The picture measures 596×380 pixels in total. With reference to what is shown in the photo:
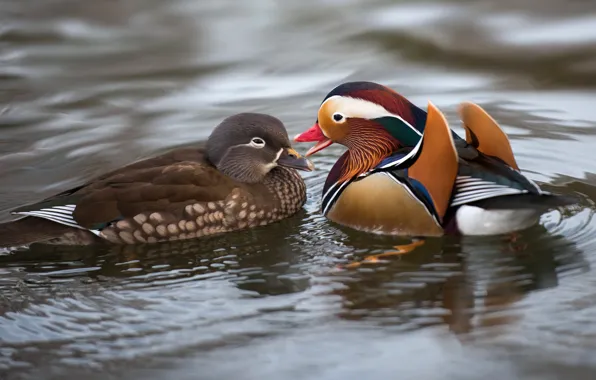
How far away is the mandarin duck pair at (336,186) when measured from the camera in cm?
449

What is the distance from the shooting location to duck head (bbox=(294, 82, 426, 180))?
4961 mm

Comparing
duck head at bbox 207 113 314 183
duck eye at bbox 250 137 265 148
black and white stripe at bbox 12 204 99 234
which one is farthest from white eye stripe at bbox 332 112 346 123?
black and white stripe at bbox 12 204 99 234

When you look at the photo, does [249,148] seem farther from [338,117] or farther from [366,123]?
[366,123]

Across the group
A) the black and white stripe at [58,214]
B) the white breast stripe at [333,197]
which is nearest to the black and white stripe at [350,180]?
the white breast stripe at [333,197]

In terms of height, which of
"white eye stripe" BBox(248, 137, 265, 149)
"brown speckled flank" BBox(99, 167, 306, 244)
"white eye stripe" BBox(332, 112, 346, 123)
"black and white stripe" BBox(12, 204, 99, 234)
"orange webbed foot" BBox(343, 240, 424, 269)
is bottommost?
"orange webbed foot" BBox(343, 240, 424, 269)

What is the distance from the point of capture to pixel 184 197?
4.93 m

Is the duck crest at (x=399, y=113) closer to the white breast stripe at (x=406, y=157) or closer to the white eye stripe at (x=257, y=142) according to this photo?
the white breast stripe at (x=406, y=157)

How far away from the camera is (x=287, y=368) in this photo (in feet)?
11.4

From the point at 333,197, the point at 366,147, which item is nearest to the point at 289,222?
the point at 333,197

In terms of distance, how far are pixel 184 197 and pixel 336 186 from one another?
743mm

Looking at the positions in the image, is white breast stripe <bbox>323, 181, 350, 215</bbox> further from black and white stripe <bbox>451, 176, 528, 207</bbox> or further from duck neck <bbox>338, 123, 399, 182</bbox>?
black and white stripe <bbox>451, 176, 528, 207</bbox>

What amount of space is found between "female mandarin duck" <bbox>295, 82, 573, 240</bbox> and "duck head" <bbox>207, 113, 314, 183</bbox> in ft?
0.48

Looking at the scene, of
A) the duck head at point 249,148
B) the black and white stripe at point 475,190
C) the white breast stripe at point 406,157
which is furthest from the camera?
the duck head at point 249,148

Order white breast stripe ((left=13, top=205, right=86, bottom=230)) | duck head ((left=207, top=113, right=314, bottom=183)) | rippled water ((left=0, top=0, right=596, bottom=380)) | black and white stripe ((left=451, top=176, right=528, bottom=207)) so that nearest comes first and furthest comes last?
1. rippled water ((left=0, top=0, right=596, bottom=380))
2. black and white stripe ((left=451, top=176, right=528, bottom=207))
3. white breast stripe ((left=13, top=205, right=86, bottom=230))
4. duck head ((left=207, top=113, right=314, bottom=183))
